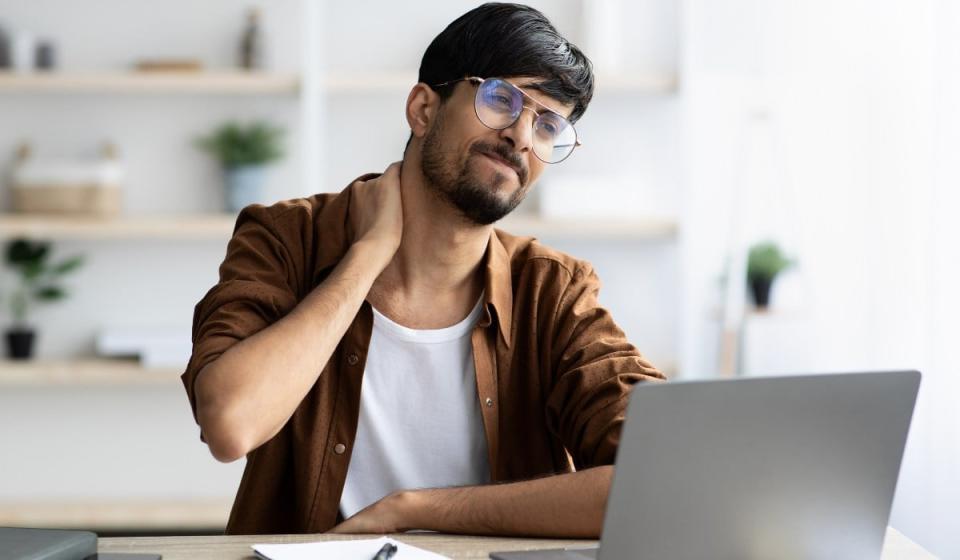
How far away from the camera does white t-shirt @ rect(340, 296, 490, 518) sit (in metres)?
1.75

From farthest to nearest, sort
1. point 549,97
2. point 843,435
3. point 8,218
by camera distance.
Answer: point 8,218
point 549,97
point 843,435

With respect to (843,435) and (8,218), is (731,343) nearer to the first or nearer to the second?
(8,218)

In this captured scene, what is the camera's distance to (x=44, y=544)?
119cm

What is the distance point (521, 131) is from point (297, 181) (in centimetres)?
215

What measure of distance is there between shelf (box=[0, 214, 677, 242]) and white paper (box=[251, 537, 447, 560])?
224cm

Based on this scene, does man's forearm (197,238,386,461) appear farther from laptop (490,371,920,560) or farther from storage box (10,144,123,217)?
storage box (10,144,123,217)

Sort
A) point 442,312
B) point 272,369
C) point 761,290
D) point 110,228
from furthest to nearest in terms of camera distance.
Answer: point 761,290 < point 110,228 < point 442,312 < point 272,369

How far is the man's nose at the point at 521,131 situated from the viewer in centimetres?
173

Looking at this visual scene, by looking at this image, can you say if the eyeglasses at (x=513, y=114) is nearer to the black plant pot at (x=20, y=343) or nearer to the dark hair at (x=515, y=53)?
the dark hair at (x=515, y=53)

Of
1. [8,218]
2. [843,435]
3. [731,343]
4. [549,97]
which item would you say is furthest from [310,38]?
[843,435]

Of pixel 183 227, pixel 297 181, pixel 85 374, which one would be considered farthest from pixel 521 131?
pixel 85 374

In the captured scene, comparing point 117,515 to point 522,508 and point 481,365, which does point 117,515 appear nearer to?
point 481,365

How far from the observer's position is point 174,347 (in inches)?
139

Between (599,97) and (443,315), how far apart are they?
2.17 meters
